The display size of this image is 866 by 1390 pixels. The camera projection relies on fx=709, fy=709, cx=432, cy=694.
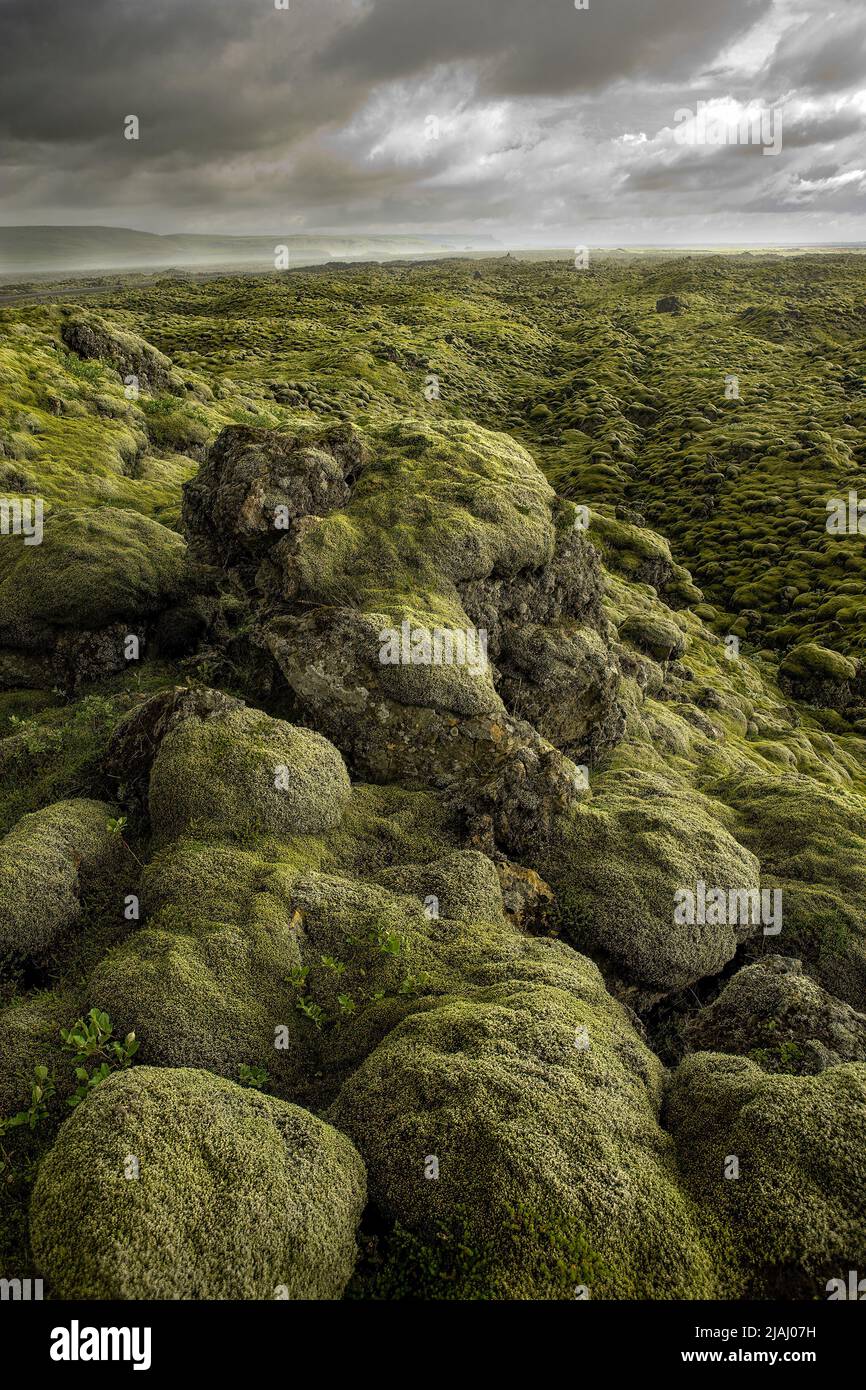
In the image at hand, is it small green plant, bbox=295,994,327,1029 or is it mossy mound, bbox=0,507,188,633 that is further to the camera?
mossy mound, bbox=0,507,188,633

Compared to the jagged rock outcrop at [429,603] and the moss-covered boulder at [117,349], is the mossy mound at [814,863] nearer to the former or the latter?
the jagged rock outcrop at [429,603]

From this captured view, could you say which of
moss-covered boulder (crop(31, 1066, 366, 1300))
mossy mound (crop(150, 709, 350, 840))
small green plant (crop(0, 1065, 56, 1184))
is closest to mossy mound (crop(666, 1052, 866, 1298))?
moss-covered boulder (crop(31, 1066, 366, 1300))

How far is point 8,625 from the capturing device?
60.8ft

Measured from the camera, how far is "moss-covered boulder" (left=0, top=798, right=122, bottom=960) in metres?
9.76

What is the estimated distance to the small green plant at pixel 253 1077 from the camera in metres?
8.09

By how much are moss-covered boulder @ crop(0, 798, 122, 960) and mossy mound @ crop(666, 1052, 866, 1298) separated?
858cm

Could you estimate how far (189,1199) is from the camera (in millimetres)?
5996

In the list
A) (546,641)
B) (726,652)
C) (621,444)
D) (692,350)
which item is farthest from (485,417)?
(546,641)

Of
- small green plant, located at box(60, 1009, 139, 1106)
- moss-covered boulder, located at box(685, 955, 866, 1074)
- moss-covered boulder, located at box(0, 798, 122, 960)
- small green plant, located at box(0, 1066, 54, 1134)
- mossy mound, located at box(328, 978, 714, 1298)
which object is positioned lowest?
moss-covered boulder, located at box(685, 955, 866, 1074)

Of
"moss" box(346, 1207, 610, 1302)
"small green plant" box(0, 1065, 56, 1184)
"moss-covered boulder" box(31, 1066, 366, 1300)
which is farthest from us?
"small green plant" box(0, 1065, 56, 1184)

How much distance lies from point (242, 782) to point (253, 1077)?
506 centimetres

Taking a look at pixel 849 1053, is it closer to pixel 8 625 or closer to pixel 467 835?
pixel 467 835

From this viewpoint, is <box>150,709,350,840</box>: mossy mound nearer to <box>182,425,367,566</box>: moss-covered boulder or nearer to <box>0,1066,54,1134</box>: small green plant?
<box>0,1066,54,1134</box>: small green plant

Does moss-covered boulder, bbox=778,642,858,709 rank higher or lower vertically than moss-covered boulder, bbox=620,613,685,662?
lower
